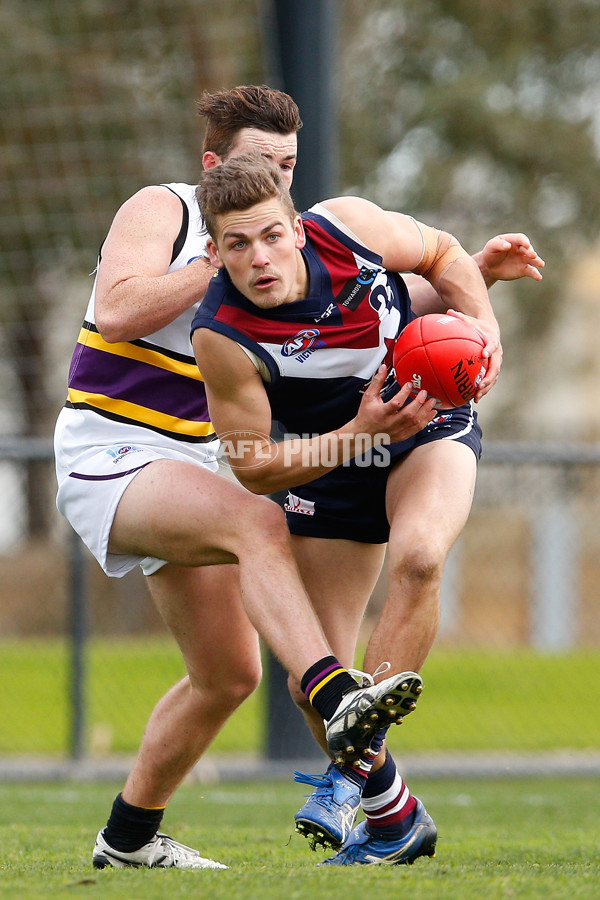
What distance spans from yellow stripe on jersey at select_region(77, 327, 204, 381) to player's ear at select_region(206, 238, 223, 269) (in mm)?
553

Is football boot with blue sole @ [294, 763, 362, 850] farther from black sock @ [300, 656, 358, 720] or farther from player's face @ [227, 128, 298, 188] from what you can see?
player's face @ [227, 128, 298, 188]

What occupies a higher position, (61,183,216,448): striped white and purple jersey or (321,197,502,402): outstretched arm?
(321,197,502,402): outstretched arm

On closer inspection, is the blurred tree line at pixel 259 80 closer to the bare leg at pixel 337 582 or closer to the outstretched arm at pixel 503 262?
the outstretched arm at pixel 503 262

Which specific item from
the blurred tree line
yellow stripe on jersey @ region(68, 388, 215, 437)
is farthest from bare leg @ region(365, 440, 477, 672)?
the blurred tree line

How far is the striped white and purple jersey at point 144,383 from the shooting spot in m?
4.12

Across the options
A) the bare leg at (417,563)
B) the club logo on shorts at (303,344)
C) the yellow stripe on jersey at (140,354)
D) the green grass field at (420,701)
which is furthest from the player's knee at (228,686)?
the green grass field at (420,701)

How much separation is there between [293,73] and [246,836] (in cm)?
530

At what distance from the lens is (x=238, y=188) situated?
11.7ft

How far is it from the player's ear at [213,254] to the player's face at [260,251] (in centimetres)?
6

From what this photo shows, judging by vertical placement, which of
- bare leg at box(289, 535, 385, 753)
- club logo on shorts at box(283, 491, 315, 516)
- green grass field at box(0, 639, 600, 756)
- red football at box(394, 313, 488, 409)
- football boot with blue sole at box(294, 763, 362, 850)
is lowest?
green grass field at box(0, 639, 600, 756)

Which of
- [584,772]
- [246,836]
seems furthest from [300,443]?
[584,772]

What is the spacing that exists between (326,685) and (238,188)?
1432 millimetres

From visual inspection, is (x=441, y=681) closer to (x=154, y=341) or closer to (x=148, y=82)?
(x=148, y=82)

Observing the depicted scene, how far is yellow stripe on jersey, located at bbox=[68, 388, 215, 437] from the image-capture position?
13.5 ft
